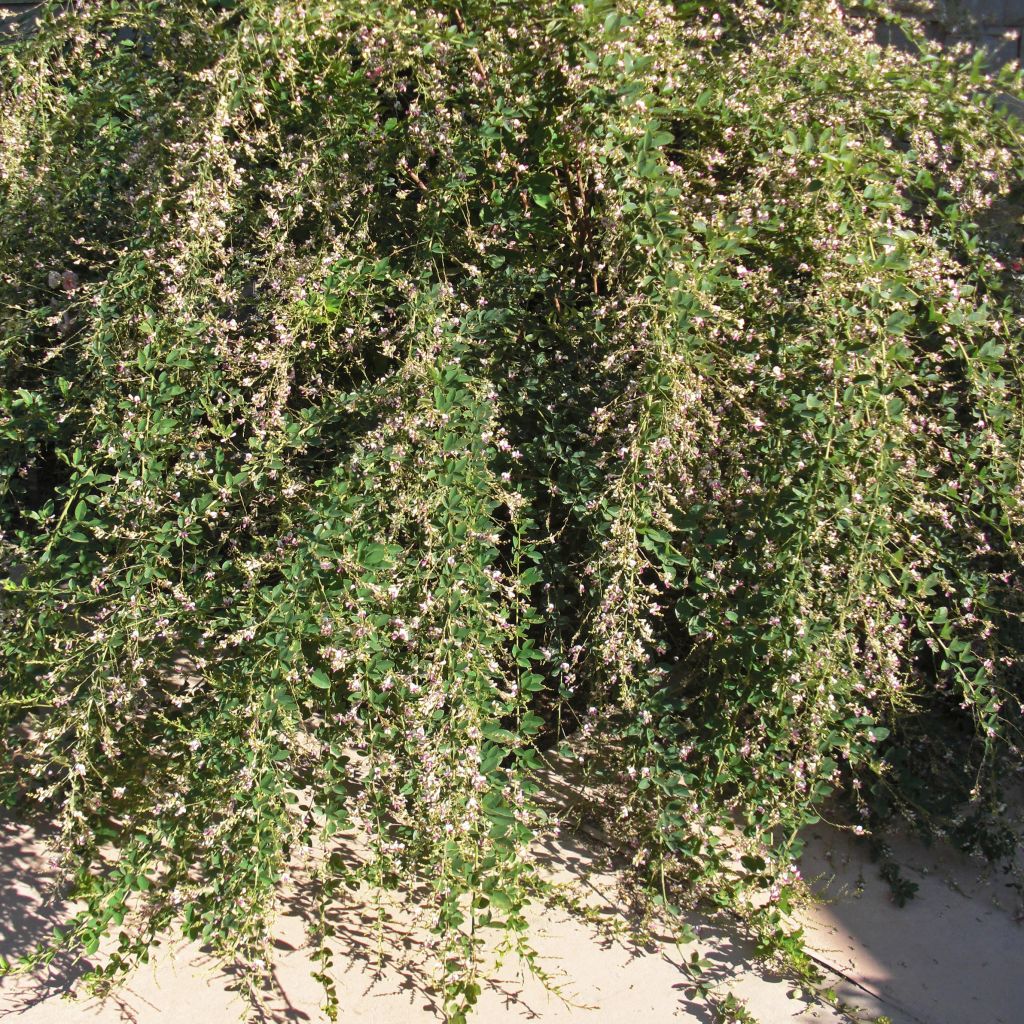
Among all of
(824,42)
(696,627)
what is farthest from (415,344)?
(824,42)

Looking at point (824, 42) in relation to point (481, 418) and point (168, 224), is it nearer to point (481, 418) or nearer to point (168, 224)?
point (481, 418)

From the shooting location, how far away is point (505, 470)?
305 cm

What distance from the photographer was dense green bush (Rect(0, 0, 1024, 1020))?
2.51 m

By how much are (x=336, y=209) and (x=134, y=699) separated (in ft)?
4.66

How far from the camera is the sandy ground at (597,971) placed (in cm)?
251

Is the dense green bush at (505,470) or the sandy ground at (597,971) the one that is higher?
the dense green bush at (505,470)

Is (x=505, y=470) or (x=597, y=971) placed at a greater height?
(x=505, y=470)

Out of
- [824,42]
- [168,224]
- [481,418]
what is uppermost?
[824,42]

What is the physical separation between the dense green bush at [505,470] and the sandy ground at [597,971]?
108mm

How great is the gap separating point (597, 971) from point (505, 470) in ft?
4.38

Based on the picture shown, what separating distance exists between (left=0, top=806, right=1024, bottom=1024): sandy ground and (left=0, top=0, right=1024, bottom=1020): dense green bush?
0.35 ft

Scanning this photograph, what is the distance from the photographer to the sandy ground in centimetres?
251

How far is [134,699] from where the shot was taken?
2715 millimetres

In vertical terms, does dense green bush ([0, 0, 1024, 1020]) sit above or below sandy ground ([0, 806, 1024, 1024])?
above
